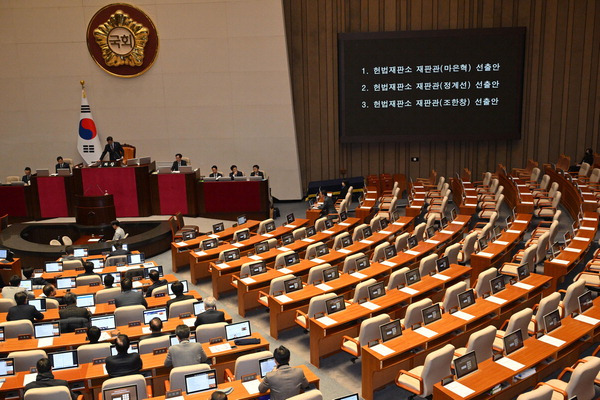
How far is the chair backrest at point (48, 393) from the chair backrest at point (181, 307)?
228cm

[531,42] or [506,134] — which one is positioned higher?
[531,42]

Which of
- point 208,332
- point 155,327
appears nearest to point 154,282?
point 155,327

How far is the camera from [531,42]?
17.3m

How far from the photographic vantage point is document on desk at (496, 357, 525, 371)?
19.0ft

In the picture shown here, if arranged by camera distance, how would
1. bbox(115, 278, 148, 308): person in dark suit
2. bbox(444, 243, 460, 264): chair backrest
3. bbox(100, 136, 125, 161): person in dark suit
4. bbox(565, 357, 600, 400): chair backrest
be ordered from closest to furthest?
Answer: 1. bbox(565, 357, 600, 400): chair backrest
2. bbox(115, 278, 148, 308): person in dark suit
3. bbox(444, 243, 460, 264): chair backrest
4. bbox(100, 136, 125, 161): person in dark suit

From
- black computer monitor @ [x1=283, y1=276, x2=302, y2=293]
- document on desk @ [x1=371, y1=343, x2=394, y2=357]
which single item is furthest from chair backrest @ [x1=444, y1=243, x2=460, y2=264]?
document on desk @ [x1=371, y1=343, x2=394, y2=357]

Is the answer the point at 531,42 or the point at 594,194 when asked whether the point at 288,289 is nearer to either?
the point at 594,194

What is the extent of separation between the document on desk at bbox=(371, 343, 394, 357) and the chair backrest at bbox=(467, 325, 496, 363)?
835mm

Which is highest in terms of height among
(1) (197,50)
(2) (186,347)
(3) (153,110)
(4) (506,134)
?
(1) (197,50)

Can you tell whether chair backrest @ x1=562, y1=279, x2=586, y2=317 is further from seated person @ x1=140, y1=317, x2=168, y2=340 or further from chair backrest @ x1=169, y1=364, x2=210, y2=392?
seated person @ x1=140, y1=317, x2=168, y2=340

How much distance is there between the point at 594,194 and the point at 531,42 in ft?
22.3

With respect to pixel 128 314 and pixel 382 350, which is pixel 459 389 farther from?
pixel 128 314

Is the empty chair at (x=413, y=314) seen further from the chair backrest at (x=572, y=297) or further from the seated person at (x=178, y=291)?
the seated person at (x=178, y=291)

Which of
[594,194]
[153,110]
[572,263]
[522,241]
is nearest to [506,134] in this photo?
[594,194]
